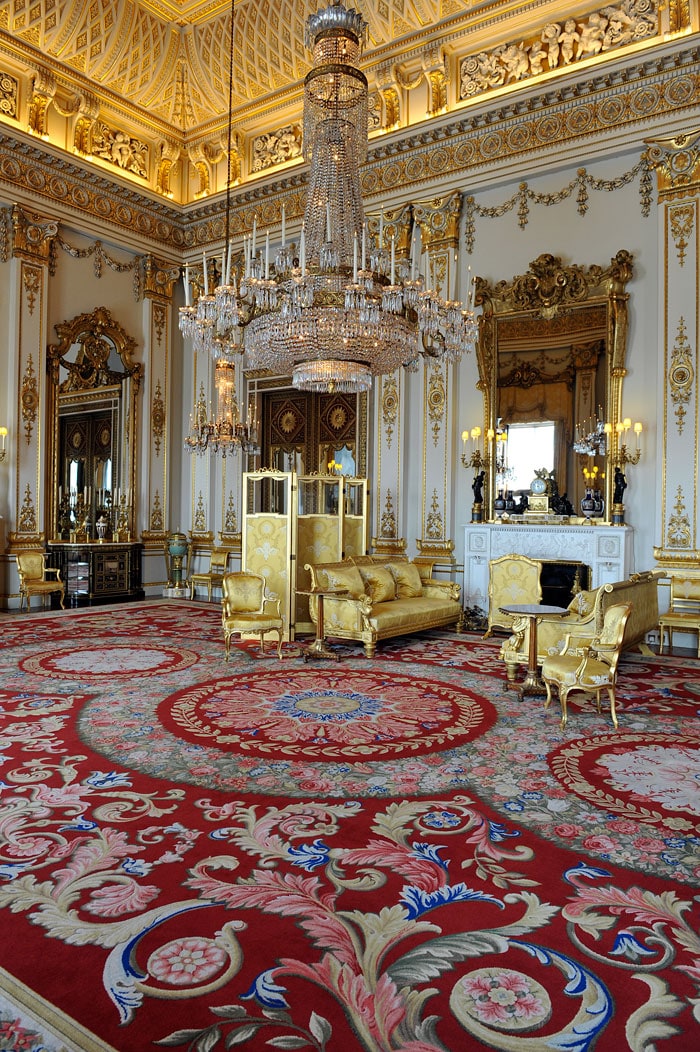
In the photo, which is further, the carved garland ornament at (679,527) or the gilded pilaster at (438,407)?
the gilded pilaster at (438,407)

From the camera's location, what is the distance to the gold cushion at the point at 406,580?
802cm

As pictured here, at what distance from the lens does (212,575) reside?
36.5ft

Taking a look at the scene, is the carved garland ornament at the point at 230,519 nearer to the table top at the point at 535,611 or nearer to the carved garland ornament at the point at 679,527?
the carved garland ornament at the point at 679,527

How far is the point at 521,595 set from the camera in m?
7.54

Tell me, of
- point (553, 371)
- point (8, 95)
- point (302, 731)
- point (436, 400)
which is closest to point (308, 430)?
point (436, 400)

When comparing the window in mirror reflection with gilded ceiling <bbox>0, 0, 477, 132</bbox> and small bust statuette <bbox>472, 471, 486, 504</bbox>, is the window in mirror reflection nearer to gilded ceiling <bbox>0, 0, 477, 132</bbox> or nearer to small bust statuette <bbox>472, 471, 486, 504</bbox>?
small bust statuette <bbox>472, 471, 486, 504</bbox>

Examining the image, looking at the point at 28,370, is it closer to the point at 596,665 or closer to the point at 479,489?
the point at 479,489

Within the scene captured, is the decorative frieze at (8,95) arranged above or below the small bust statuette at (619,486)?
above

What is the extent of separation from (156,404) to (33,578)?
3.53m

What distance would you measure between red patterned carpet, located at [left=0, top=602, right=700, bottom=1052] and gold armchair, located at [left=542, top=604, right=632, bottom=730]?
0.24 metres

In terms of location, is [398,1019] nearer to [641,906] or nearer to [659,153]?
[641,906]

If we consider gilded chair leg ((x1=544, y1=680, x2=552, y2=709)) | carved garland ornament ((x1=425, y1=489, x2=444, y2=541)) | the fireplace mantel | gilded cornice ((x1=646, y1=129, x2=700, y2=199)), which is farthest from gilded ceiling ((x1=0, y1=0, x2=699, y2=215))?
gilded chair leg ((x1=544, y1=680, x2=552, y2=709))

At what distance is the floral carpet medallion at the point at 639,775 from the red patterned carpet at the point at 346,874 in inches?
0.7

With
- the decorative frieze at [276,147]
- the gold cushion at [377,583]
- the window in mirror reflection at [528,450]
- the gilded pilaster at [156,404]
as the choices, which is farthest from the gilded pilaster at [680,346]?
the gilded pilaster at [156,404]
